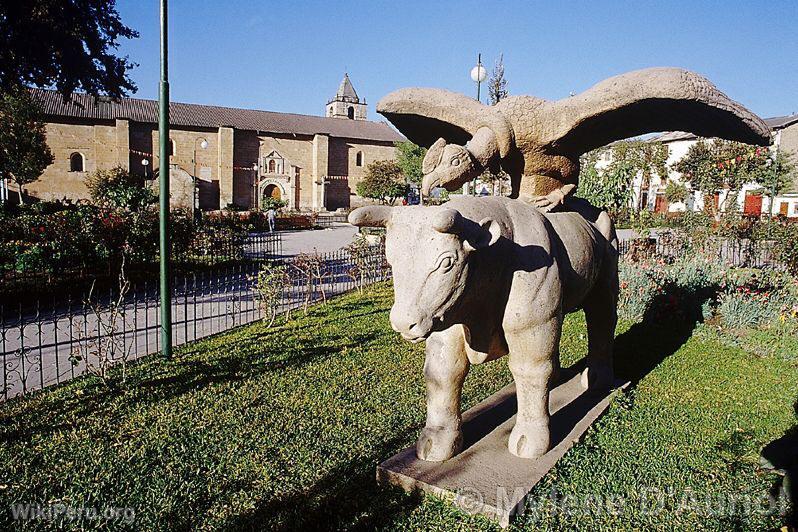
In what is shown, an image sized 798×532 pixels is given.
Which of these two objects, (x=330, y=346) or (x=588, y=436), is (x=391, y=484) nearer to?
(x=588, y=436)

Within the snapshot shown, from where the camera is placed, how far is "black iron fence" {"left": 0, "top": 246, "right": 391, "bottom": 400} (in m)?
4.95

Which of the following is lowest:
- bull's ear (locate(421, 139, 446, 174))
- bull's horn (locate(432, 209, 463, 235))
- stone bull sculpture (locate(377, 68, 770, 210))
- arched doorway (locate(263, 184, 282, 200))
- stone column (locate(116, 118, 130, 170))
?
bull's horn (locate(432, 209, 463, 235))

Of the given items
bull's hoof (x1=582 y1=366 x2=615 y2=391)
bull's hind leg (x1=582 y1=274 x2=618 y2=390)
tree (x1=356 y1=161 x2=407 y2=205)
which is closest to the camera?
bull's hind leg (x1=582 y1=274 x2=618 y2=390)

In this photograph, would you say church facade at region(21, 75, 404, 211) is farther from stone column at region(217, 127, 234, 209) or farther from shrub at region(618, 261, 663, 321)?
shrub at region(618, 261, 663, 321)

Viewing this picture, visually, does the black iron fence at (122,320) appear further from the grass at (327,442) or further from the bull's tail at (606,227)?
the bull's tail at (606,227)

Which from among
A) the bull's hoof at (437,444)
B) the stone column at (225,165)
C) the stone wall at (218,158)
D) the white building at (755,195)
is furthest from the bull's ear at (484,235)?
the stone column at (225,165)

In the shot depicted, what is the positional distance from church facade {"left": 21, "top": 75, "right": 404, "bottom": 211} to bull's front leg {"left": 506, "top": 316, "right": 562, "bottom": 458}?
3558cm

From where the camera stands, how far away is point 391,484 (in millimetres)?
2949

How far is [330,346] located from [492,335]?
3.54 metres

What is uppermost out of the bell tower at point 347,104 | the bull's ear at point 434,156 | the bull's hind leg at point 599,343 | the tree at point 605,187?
the bell tower at point 347,104

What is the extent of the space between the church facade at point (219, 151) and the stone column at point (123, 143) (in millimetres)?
76

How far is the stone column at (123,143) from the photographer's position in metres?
39.9

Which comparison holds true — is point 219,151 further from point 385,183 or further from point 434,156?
point 434,156

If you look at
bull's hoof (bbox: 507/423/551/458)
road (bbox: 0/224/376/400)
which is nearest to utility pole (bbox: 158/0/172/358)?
road (bbox: 0/224/376/400)
